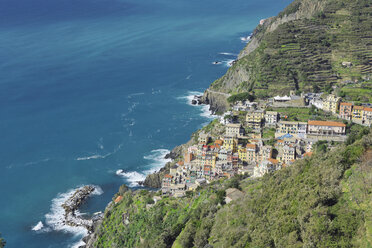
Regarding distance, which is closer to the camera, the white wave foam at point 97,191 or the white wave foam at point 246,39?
the white wave foam at point 97,191

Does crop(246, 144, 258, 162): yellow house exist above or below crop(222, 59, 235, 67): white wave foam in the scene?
below

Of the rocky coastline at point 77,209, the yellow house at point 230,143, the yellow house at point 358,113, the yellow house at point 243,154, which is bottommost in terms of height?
the rocky coastline at point 77,209

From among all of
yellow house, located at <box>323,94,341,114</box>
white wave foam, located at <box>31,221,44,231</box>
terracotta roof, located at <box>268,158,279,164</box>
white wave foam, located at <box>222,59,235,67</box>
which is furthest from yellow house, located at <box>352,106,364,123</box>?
white wave foam, located at <box>222,59,235,67</box>

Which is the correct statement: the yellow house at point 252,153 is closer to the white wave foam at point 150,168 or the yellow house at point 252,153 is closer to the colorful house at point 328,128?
the colorful house at point 328,128

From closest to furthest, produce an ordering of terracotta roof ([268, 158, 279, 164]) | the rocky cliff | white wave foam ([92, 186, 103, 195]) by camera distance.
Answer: terracotta roof ([268, 158, 279, 164]), white wave foam ([92, 186, 103, 195]), the rocky cliff

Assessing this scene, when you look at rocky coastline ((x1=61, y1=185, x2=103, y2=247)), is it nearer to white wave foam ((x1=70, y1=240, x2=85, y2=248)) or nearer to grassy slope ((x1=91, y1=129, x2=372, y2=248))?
white wave foam ((x1=70, y1=240, x2=85, y2=248))

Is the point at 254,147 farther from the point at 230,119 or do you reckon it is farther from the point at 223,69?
the point at 223,69

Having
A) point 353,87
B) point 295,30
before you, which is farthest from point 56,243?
point 295,30

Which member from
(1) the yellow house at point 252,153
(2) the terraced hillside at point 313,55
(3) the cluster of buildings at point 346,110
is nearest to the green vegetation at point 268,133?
(1) the yellow house at point 252,153
